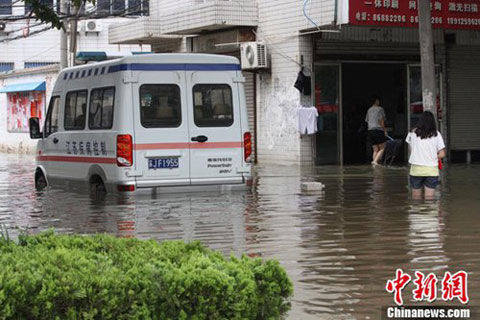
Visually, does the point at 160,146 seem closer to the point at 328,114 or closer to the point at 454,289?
the point at 454,289

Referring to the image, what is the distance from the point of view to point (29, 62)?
53.7 metres

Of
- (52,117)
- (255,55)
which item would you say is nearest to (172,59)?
(52,117)

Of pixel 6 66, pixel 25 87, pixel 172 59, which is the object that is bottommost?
pixel 172 59

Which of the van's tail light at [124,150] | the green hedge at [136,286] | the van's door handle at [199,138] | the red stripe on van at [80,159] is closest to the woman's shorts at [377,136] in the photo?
the red stripe on van at [80,159]

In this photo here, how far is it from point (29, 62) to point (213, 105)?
39.5 meters

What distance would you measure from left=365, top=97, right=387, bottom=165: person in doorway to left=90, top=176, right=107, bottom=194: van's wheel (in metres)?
10.5

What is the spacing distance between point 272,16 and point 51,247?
20.6 meters

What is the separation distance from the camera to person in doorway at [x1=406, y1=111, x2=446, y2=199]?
15.7 metres

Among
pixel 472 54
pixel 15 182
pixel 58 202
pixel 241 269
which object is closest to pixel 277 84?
pixel 472 54

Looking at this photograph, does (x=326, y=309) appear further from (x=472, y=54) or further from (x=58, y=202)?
(x=472, y=54)

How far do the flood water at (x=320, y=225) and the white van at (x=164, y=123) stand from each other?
441mm

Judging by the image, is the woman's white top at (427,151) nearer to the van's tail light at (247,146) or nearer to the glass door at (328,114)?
the van's tail light at (247,146)

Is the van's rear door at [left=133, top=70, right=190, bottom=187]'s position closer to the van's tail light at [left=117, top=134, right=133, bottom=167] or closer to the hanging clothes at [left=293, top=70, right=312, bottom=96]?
the van's tail light at [left=117, top=134, right=133, bottom=167]

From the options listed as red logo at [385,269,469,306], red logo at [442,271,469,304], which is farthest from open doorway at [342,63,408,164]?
red logo at [442,271,469,304]
